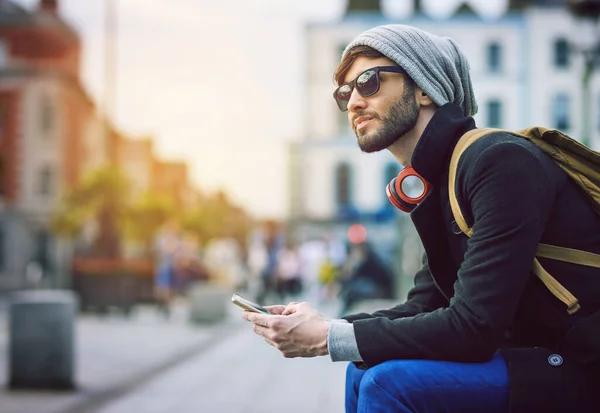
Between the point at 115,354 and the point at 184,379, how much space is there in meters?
2.28

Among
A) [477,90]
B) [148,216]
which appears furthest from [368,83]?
[148,216]

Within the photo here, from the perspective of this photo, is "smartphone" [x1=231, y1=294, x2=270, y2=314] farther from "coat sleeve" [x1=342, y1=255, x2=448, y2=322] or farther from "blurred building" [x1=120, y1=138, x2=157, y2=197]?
"blurred building" [x1=120, y1=138, x2=157, y2=197]

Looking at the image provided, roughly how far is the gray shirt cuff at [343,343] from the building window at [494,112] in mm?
50834

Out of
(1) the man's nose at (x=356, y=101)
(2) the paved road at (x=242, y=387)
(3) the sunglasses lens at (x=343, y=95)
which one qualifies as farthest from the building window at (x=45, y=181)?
(1) the man's nose at (x=356, y=101)

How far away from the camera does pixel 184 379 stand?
8430 mm

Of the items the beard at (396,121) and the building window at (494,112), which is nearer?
the beard at (396,121)

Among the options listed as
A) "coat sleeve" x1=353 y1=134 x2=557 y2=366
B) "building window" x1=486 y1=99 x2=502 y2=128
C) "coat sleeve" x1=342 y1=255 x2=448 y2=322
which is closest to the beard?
"coat sleeve" x1=353 y1=134 x2=557 y2=366

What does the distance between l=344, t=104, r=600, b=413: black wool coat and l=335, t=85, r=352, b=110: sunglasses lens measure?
501 mm

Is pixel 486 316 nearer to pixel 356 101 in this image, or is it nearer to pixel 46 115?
pixel 356 101

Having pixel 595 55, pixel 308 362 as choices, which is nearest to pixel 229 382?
pixel 308 362

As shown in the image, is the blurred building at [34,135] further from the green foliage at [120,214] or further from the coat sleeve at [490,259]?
the coat sleeve at [490,259]

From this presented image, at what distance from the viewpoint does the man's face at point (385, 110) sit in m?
2.33

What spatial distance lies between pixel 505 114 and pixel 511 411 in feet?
168

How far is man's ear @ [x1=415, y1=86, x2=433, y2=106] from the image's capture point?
2326mm
